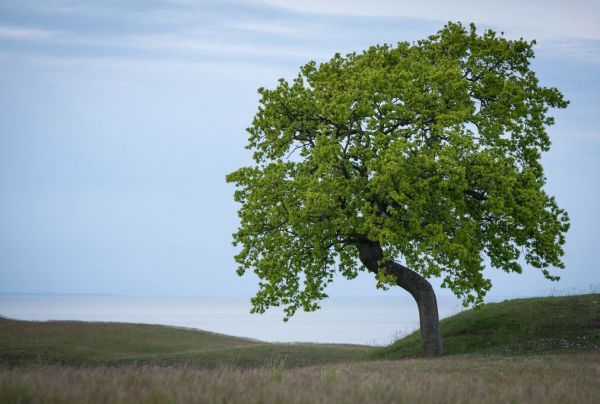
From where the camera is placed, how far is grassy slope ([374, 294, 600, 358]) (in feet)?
105

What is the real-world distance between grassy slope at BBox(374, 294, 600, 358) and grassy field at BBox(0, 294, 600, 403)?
0.22ft

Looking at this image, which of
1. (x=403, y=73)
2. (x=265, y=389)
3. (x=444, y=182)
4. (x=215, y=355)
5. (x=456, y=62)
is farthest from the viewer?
(x=215, y=355)

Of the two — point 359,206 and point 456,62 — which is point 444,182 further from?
point 456,62

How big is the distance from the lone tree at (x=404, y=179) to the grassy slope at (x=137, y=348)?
547cm

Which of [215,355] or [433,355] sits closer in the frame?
[433,355]

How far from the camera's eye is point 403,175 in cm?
2778

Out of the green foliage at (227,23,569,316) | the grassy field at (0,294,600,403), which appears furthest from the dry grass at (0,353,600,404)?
the green foliage at (227,23,569,316)

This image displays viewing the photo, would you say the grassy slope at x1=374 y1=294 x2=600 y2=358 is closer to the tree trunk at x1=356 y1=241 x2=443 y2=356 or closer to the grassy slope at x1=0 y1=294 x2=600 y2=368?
the grassy slope at x1=0 y1=294 x2=600 y2=368

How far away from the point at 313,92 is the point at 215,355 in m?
15.0

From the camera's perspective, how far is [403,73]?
3072 centimetres

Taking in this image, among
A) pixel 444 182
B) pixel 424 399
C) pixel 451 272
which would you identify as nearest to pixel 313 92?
pixel 444 182

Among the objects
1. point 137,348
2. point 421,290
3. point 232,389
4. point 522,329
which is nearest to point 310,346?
point 137,348

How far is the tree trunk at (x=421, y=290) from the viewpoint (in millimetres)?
31906

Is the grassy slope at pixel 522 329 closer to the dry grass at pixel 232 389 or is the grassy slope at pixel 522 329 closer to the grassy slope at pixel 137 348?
the grassy slope at pixel 137 348
